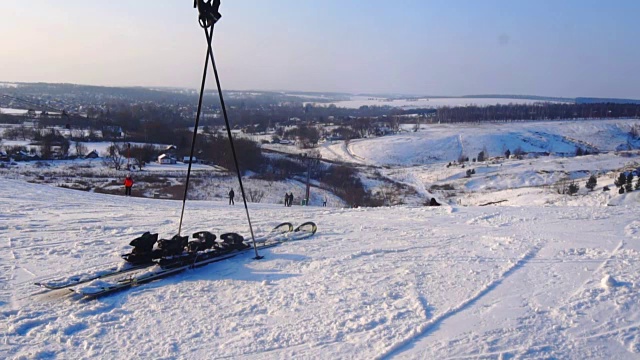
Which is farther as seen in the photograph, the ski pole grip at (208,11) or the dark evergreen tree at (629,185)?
the dark evergreen tree at (629,185)

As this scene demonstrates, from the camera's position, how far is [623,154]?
6062 cm

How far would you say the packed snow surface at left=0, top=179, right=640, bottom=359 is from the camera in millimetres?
4824

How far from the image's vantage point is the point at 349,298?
6.11 meters

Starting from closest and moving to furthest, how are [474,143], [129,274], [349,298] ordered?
[349,298], [129,274], [474,143]

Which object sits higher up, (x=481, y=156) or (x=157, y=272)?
(x=157, y=272)

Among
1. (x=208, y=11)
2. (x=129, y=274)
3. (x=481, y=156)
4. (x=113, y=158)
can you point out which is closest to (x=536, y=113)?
(x=481, y=156)

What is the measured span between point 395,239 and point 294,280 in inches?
129

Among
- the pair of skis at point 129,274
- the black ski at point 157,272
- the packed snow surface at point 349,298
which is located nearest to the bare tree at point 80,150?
the packed snow surface at point 349,298

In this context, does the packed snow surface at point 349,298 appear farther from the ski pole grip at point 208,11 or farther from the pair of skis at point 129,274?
the ski pole grip at point 208,11

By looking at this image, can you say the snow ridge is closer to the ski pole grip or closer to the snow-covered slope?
the ski pole grip

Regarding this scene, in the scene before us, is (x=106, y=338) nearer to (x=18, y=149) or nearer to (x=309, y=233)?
(x=309, y=233)

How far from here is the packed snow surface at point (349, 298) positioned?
4.82 meters

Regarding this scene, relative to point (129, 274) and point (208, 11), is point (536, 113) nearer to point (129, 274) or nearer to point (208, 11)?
point (208, 11)

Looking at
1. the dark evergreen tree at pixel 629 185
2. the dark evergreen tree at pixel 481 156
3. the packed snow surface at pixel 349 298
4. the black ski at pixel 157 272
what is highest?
the black ski at pixel 157 272
